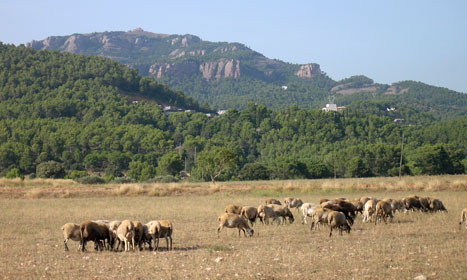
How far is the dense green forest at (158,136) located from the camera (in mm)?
72875

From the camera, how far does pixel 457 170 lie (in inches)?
2852

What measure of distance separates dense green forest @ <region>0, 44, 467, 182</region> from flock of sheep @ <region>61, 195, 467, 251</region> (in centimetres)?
3262

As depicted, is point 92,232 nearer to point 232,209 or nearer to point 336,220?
point 232,209

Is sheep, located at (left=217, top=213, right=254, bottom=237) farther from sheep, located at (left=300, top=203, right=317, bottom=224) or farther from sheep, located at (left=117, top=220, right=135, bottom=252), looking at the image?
sheep, located at (left=300, top=203, right=317, bottom=224)

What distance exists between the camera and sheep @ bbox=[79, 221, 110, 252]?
1539 centimetres

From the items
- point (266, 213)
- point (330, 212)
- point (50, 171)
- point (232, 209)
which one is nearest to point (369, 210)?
point (266, 213)

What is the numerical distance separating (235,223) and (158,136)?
7584cm

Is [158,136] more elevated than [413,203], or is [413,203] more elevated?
[158,136]

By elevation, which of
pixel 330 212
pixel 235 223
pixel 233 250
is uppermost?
pixel 330 212

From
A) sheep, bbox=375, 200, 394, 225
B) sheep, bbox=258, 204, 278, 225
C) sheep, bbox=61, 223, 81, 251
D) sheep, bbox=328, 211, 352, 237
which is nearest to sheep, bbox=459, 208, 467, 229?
sheep, bbox=375, 200, 394, 225

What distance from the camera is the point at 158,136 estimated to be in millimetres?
92750

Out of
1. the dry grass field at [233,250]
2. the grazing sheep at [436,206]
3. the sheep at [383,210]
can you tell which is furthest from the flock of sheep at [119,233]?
the grazing sheep at [436,206]

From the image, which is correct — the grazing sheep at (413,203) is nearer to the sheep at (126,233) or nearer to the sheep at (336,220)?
the sheep at (336,220)

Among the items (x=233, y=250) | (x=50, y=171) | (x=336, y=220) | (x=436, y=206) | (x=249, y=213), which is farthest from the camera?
(x=50, y=171)
